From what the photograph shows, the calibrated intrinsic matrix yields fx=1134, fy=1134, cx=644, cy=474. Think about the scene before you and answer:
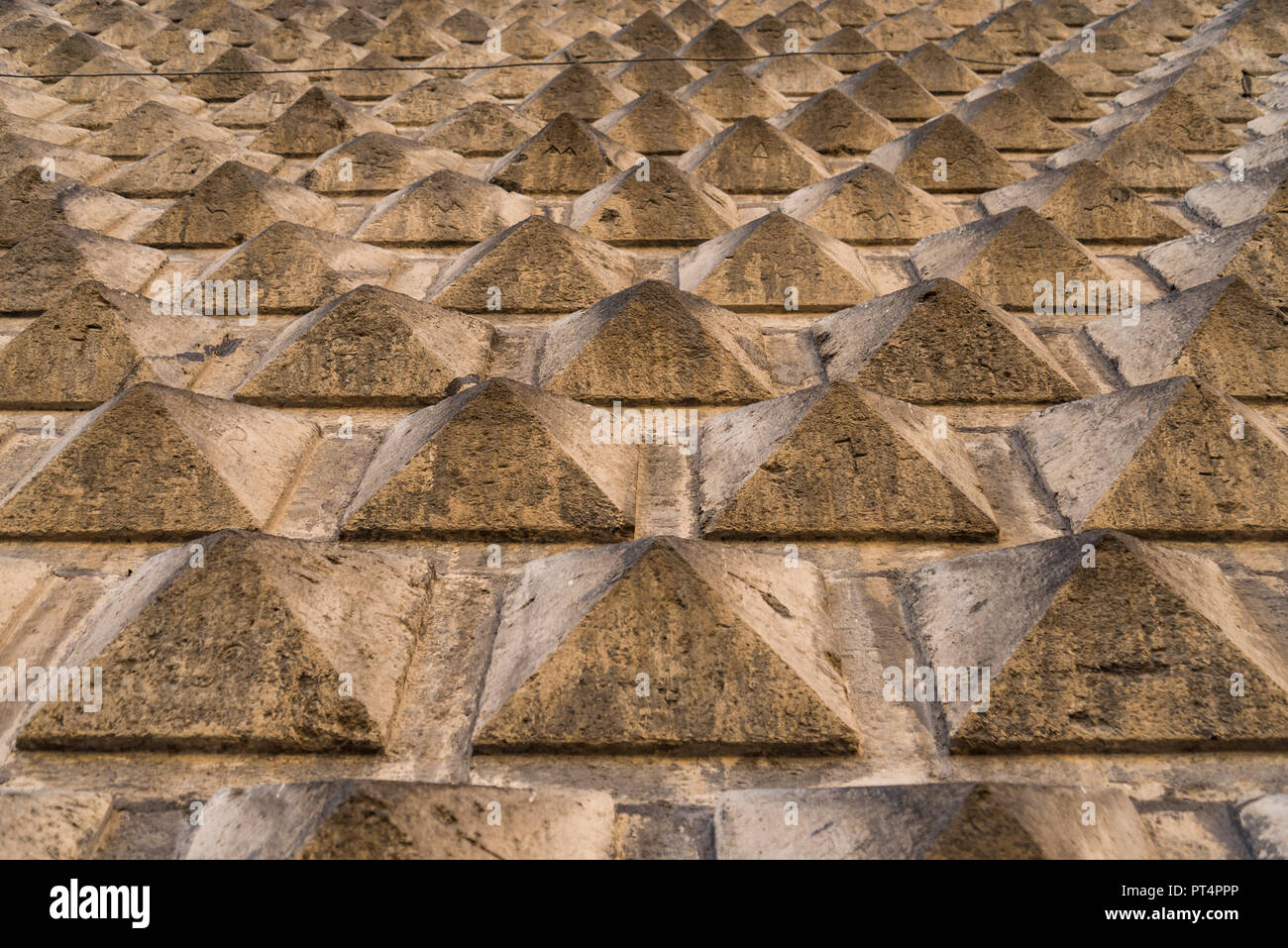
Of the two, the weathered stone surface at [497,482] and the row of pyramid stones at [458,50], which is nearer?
the weathered stone surface at [497,482]

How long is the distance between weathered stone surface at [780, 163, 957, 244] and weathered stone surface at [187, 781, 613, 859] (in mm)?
3225

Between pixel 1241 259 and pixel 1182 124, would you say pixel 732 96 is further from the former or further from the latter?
pixel 1241 259

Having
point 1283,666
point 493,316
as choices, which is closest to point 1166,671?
point 1283,666

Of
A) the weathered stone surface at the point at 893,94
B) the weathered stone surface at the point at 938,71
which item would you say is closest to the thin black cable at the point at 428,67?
the weathered stone surface at the point at 938,71

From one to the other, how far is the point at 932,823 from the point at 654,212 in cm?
336

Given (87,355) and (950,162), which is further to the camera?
(950,162)

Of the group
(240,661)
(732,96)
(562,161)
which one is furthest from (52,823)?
(732,96)

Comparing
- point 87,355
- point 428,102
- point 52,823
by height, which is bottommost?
point 52,823

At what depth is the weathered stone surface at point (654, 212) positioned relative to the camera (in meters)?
4.91

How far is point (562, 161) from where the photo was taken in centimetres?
546

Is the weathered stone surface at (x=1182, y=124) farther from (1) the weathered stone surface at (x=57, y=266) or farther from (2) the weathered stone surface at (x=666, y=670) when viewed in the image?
(1) the weathered stone surface at (x=57, y=266)

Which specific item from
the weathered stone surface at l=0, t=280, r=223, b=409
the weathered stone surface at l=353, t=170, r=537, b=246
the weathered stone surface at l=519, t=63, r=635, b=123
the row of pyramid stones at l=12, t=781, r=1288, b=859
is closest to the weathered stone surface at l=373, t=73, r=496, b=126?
the weathered stone surface at l=519, t=63, r=635, b=123

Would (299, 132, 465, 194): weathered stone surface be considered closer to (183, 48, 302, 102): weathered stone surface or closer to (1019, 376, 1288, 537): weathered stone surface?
(183, 48, 302, 102): weathered stone surface

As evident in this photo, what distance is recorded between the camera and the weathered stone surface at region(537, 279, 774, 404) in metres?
3.79
